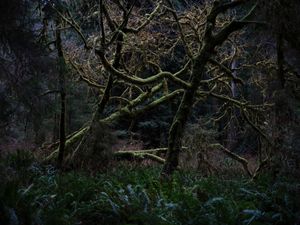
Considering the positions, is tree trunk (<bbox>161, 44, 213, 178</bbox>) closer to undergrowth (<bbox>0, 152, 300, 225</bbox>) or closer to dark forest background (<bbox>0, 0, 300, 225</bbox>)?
dark forest background (<bbox>0, 0, 300, 225</bbox>)

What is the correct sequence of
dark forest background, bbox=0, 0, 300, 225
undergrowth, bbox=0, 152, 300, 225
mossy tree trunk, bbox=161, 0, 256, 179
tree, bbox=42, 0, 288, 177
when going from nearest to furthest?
1. undergrowth, bbox=0, 152, 300, 225
2. dark forest background, bbox=0, 0, 300, 225
3. mossy tree trunk, bbox=161, 0, 256, 179
4. tree, bbox=42, 0, 288, 177

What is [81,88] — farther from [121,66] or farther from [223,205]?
[223,205]

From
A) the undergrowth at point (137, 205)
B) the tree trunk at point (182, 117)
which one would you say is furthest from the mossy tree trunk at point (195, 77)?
the undergrowth at point (137, 205)

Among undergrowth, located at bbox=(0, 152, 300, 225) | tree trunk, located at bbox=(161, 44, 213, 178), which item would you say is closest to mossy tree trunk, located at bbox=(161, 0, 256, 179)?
tree trunk, located at bbox=(161, 44, 213, 178)

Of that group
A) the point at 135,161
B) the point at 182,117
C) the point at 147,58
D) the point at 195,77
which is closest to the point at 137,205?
the point at 182,117

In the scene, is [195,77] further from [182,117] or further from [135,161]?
[135,161]

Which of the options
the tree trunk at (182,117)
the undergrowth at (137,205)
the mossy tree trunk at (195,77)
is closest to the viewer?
the undergrowth at (137,205)

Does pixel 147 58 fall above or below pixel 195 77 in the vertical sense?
above

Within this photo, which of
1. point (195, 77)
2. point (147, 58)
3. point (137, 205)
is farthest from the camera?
point (147, 58)

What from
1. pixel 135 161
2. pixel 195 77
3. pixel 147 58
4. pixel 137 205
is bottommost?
pixel 135 161

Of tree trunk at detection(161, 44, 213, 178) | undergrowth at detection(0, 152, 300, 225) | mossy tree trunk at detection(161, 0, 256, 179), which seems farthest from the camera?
tree trunk at detection(161, 44, 213, 178)

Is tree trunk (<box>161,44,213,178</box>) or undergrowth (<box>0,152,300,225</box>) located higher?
tree trunk (<box>161,44,213,178</box>)

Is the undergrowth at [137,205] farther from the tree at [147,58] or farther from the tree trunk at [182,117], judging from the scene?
the tree at [147,58]

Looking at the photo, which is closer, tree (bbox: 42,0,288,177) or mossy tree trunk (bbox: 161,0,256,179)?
mossy tree trunk (bbox: 161,0,256,179)
